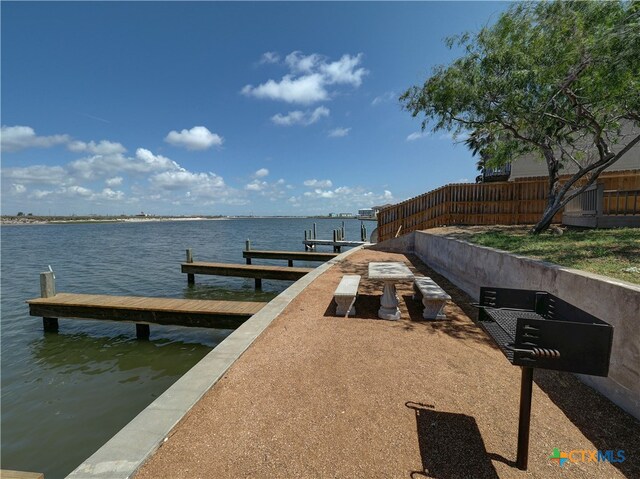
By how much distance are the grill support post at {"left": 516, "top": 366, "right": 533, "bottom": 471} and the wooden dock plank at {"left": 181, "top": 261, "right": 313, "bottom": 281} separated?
10148 mm

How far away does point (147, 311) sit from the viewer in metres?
7.11

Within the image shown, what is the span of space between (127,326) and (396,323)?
801 cm

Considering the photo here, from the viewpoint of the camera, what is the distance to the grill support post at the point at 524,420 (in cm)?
199

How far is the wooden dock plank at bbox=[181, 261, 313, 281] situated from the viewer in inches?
487

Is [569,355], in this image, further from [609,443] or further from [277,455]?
[277,455]

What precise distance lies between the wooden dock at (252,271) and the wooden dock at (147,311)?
4.87 metres

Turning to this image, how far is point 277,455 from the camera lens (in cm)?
226

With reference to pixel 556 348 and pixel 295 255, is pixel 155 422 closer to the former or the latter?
pixel 556 348

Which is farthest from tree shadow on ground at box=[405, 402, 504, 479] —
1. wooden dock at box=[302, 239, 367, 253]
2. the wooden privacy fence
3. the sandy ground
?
wooden dock at box=[302, 239, 367, 253]

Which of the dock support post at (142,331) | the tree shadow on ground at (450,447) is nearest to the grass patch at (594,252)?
the tree shadow on ground at (450,447)

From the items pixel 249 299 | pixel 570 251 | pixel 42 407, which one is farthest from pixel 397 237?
pixel 42 407

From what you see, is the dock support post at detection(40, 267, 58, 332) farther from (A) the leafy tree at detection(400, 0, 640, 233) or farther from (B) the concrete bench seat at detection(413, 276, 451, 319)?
(A) the leafy tree at detection(400, 0, 640, 233)

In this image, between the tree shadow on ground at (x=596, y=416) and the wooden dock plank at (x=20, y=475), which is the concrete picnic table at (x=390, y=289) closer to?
the tree shadow on ground at (x=596, y=416)

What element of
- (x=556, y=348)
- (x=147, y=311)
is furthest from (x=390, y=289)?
(x=147, y=311)
